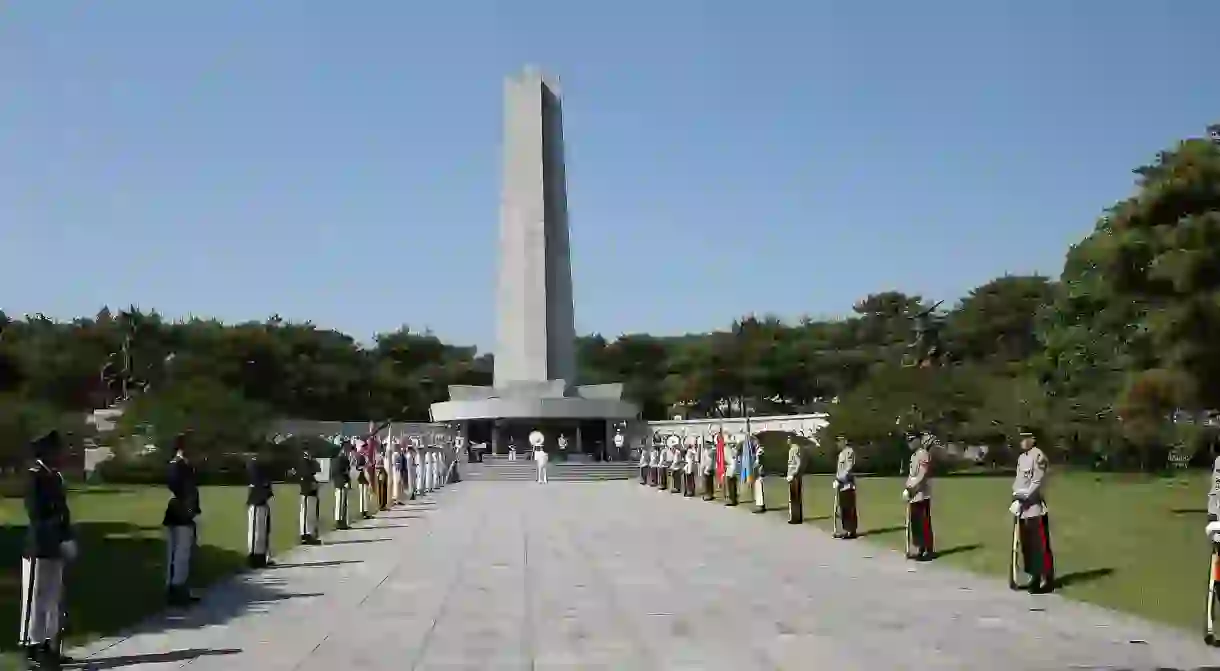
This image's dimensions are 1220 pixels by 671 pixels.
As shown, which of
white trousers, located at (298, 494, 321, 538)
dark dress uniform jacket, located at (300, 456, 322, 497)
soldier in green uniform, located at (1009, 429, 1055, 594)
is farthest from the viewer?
white trousers, located at (298, 494, 321, 538)

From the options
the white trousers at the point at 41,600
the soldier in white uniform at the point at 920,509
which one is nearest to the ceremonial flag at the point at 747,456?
the soldier in white uniform at the point at 920,509

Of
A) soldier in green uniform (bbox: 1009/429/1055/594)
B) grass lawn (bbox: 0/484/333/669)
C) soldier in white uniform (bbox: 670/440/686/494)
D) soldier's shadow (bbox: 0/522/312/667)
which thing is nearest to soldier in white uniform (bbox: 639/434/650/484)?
soldier in white uniform (bbox: 670/440/686/494)

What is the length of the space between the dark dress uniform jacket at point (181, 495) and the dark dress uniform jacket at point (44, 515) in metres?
3.19

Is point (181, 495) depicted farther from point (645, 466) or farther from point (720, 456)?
point (645, 466)

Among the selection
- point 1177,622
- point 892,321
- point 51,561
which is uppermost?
point 892,321

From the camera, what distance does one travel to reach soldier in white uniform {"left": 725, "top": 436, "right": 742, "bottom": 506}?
91.9 ft

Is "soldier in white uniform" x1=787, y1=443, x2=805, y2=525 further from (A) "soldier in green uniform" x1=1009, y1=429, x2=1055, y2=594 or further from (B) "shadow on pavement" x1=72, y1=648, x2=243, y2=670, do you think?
(B) "shadow on pavement" x1=72, y1=648, x2=243, y2=670

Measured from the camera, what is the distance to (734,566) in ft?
48.1

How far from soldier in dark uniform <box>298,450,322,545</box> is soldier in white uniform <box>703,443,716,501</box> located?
13252mm

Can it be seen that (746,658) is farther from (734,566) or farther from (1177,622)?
(734,566)

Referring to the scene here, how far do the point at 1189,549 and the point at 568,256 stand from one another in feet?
127

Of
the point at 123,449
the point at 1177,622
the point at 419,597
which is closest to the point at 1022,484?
the point at 1177,622

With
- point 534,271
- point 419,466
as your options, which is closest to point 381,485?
point 419,466

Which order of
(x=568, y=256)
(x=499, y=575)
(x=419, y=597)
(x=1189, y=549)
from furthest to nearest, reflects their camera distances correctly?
(x=568, y=256)
(x=1189, y=549)
(x=499, y=575)
(x=419, y=597)
